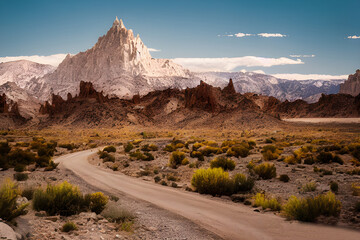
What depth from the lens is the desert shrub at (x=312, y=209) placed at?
9.33 meters

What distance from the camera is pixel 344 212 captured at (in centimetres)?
1001

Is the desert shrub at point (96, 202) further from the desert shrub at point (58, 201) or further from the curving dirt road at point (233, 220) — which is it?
the curving dirt road at point (233, 220)

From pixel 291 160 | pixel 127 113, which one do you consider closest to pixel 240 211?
pixel 291 160

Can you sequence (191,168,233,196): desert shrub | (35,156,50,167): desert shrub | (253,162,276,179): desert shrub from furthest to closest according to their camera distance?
(35,156,50,167): desert shrub
(253,162,276,179): desert shrub
(191,168,233,196): desert shrub

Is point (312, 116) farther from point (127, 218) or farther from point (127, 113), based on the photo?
point (127, 218)

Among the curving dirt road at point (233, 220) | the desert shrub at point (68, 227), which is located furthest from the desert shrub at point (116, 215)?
the curving dirt road at point (233, 220)

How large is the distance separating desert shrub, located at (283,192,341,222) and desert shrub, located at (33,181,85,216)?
7.76 metres

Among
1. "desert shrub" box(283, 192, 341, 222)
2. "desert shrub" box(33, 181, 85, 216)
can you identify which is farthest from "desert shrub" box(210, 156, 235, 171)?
"desert shrub" box(33, 181, 85, 216)

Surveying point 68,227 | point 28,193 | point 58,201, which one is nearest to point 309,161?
point 58,201

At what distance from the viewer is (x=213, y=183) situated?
1405 centimetres

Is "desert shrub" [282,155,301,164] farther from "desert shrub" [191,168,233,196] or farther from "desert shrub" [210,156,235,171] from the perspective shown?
"desert shrub" [191,168,233,196]

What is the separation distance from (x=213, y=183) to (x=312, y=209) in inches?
218

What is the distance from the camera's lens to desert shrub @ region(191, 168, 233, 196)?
13.9 meters

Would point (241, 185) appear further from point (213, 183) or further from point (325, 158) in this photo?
point (325, 158)
